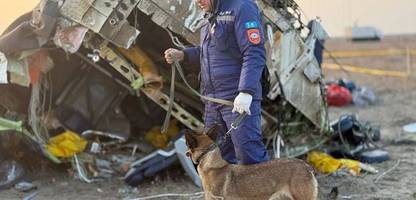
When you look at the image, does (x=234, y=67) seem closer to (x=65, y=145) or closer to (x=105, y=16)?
(x=105, y=16)

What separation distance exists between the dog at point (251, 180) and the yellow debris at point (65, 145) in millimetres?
3306

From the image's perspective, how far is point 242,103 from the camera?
171 inches

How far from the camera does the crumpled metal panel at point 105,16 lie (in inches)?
248

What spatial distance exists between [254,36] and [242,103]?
49 cm

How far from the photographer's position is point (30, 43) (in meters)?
6.61

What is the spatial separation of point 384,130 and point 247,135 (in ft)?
22.9

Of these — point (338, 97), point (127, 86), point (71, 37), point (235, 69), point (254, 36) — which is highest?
point (254, 36)

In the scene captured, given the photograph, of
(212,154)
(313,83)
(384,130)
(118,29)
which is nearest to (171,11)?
(118,29)

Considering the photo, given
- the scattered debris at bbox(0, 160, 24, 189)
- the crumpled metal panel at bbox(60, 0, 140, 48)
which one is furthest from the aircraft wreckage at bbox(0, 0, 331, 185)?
the scattered debris at bbox(0, 160, 24, 189)

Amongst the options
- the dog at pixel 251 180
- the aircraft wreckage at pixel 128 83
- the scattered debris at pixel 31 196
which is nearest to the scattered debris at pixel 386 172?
the aircraft wreckage at pixel 128 83

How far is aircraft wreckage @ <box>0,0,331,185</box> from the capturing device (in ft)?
21.0

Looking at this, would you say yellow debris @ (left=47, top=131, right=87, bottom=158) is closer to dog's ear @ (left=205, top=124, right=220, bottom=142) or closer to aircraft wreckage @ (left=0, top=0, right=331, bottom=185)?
aircraft wreckage @ (left=0, top=0, right=331, bottom=185)

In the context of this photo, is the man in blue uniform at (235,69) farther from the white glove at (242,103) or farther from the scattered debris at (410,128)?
the scattered debris at (410,128)

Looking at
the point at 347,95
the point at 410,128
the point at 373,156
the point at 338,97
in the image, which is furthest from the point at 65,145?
the point at 347,95
